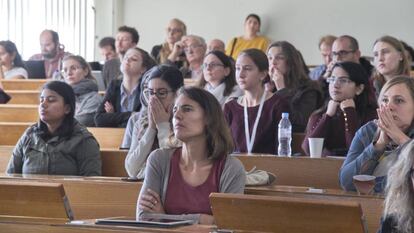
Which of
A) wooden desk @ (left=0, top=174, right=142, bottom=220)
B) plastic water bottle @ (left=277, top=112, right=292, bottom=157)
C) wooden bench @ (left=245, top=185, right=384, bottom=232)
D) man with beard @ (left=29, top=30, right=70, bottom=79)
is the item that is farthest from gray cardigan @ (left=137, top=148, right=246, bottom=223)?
man with beard @ (left=29, top=30, right=70, bottom=79)

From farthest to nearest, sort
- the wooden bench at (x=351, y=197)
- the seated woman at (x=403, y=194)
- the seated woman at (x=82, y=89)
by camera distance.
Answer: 1. the seated woman at (x=82, y=89)
2. the wooden bench at (x=351, y=197)
3. the seated woman at (x=403, y=194)

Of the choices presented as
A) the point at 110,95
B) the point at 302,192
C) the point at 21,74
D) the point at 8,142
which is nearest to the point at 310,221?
the point at 302,192

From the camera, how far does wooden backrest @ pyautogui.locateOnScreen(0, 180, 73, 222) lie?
3682mm

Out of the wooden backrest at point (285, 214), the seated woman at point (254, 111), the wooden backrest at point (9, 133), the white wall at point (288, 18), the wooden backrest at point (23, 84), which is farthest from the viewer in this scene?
the white wall at point (288, 18)

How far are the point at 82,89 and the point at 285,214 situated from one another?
14.6ft

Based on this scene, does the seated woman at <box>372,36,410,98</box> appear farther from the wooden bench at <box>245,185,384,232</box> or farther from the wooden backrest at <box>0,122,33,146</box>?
the wooden backrest at <box>0,122,33,146</box>

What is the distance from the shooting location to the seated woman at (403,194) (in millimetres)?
2938

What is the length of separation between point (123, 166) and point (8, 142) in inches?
96.2

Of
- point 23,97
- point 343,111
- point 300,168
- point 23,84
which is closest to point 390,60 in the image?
point 343,111

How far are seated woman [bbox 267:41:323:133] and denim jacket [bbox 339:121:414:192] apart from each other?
189cm

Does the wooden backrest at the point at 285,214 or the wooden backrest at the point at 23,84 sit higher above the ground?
the wooden backrest at the point at 285,214

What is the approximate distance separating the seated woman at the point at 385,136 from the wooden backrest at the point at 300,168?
396 mm

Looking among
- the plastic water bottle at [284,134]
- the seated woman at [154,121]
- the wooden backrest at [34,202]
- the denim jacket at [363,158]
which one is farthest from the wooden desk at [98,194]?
the plastic water bottle at [284,134]

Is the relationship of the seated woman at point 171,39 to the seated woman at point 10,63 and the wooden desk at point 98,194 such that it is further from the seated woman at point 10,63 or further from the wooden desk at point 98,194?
the wooden desk at point 98,194
